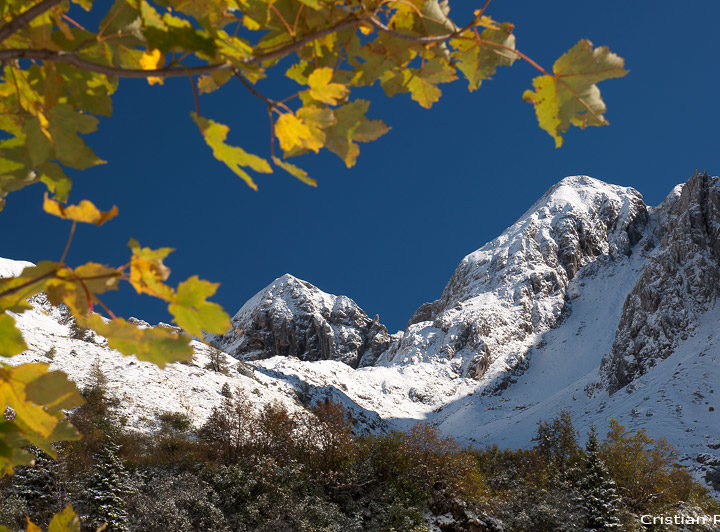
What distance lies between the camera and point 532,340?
4653 centimetres

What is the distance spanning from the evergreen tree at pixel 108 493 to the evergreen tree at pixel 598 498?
911 centimetres

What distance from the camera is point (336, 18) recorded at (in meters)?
0.56

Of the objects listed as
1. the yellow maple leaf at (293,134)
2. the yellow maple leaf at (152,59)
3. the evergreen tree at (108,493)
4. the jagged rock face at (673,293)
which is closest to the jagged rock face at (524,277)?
the jagged rock face at (673,293)

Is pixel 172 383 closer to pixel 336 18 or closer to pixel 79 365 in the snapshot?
pixel 79 365

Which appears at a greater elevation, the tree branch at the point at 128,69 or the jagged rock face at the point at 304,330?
the jagged rock face at the point at 304,330

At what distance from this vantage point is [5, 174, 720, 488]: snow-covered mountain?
20953mm

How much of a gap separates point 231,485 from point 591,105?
10.6 metres

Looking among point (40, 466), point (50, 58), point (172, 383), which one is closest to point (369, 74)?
point (50, 58)

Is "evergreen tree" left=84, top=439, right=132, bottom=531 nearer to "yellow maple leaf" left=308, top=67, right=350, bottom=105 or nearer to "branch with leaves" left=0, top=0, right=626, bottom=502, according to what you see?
"branch with leaves" left=0, top=0, right=626, bottom=502

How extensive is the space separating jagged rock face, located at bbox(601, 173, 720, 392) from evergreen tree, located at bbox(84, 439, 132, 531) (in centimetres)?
2864

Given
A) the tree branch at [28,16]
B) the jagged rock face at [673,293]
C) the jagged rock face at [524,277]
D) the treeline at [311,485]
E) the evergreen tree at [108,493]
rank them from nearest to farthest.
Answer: the tree branch at [28,16]
the evergreen tree at [108,493]
the treeline at [311,485]
the jagged rock face at [673,293]
the jagged rock face at [524,277]

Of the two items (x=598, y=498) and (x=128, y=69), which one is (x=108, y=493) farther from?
(x=128, y=69)

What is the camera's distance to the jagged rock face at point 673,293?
91.2 ft

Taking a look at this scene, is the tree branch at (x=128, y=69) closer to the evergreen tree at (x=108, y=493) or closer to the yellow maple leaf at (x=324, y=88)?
the yellow maple leaf at (x=324, y=88)
